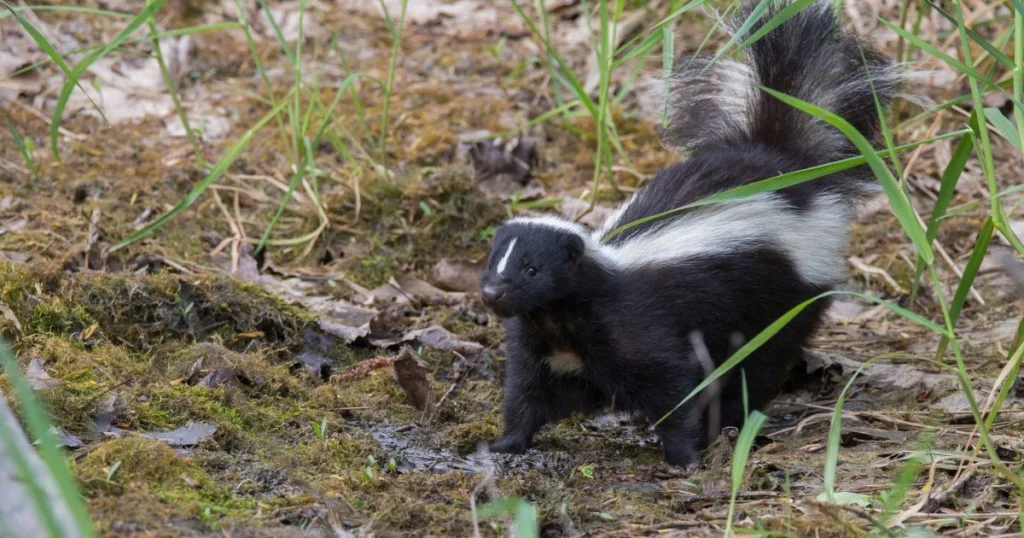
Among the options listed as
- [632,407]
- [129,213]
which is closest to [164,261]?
[129,213]

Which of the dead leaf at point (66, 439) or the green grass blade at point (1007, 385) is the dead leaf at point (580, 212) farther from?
the dead leaf at point (66, 439)

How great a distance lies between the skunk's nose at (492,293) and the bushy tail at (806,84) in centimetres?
172

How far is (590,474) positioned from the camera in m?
4.27

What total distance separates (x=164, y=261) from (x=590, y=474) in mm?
2618

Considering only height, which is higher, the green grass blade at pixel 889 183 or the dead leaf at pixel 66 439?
the green grass blade at pixel 889 183

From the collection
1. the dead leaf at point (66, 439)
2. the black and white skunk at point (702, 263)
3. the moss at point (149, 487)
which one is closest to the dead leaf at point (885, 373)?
the black and white skunk at point (702, 263)

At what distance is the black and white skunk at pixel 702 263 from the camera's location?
4.74 meters

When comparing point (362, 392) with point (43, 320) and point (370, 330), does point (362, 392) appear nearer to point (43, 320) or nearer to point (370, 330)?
point (370, 330)

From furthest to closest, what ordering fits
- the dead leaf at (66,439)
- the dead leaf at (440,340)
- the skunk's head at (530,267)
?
1. the dead leaf at (440,340)
2. the skunk's head at (530,267)
3. the dead leaf at (66,439)

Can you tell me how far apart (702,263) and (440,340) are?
1.41 metres

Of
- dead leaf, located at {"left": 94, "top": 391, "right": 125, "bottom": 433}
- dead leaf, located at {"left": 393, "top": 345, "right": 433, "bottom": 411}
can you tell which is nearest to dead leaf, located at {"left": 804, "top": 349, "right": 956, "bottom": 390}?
dead leaf, located at {"left": 393, "top": 345, "right": 433, "bottom": 411}

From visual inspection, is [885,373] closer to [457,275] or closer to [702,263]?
Result: [702,263]

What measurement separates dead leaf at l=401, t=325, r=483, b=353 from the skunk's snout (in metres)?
1.11

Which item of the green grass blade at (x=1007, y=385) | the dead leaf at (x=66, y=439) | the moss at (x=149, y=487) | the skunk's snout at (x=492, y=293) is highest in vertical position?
the green grass blade at (x=1007, y=385)
